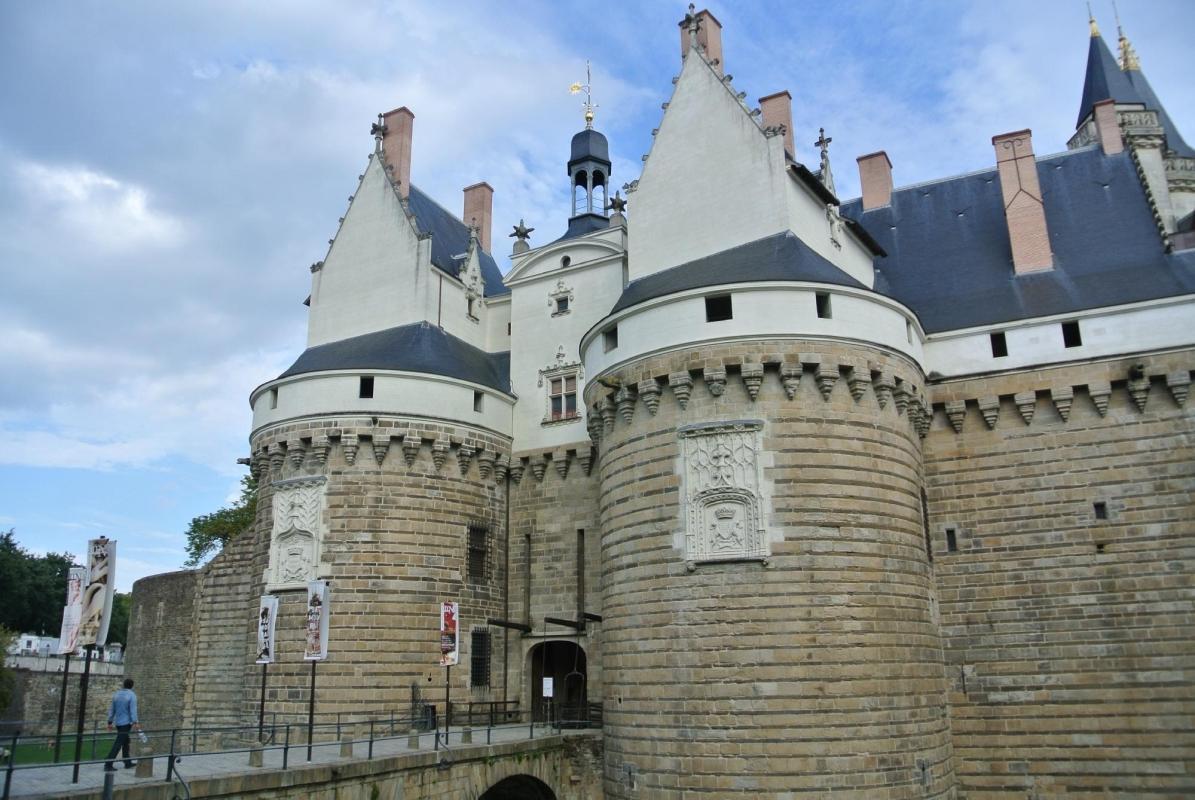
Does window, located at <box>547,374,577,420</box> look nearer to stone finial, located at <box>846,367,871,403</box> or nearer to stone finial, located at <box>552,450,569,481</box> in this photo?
stone finial, located at <box>552,450,569,481</box>

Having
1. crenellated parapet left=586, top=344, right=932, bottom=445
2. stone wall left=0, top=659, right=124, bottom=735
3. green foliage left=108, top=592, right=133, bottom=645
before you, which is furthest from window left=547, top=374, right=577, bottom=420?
green foliage left=108, top=592, right=133, bottom=645

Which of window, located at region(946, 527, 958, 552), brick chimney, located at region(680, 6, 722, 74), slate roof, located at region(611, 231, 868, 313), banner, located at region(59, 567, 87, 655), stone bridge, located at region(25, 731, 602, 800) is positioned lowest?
stone bridge, located at region(25, 731, 602, 800)

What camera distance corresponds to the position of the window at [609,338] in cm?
2064

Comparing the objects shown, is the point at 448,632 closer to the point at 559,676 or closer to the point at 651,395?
the point at 651,395

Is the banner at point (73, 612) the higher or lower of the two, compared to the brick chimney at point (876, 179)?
lower

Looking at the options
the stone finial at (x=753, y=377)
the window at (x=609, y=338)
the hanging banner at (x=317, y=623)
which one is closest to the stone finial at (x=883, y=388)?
the stone finial at (x=753, y=377)

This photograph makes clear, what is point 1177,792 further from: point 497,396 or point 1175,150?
point 1175,150

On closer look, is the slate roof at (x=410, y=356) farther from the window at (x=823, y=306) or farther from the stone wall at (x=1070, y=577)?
the stone wall at (x=1070, y=577)

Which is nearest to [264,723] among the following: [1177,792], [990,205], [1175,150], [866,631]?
[866,631]

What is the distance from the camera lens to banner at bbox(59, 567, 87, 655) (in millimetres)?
12891

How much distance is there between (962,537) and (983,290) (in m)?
6.46

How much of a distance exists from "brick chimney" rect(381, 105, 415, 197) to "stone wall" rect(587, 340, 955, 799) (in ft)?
41.2

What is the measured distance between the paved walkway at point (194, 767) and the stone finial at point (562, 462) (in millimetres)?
7299

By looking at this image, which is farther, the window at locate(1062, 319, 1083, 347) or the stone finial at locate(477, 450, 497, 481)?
the stone finial at locate(477, 450, 497, 481)
